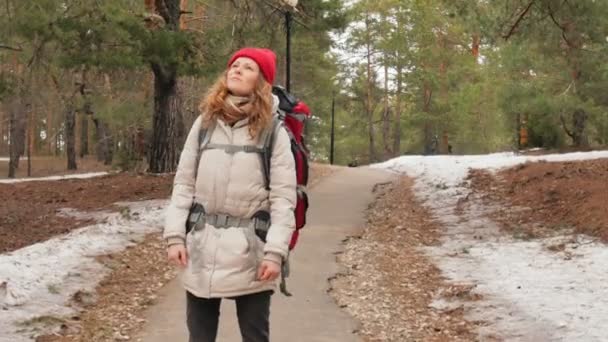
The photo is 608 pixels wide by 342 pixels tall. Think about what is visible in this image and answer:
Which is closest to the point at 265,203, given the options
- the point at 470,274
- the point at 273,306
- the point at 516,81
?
the point at 273,306

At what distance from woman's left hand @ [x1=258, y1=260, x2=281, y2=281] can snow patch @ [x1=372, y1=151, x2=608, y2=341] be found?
2871 mm

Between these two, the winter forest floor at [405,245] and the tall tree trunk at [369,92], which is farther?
the tall tree trunk at [369,92]

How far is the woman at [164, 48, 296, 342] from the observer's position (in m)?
3.07

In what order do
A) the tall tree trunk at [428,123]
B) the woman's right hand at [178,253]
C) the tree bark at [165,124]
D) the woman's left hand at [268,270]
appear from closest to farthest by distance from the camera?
the woman's left hand at [268,270] < the woman's right hand at [178,253] < the tree bark at [165,124] < the tall tree trunk at [428,123]

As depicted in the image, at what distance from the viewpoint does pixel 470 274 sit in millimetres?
7383

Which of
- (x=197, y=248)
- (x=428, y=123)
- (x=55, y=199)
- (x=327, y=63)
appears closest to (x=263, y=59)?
(x=197, y=248)

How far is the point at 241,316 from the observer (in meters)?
3.26

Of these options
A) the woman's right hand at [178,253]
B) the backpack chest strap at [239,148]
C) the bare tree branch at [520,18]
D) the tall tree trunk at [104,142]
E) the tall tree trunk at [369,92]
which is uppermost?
the tall tree trunk at [369,92]

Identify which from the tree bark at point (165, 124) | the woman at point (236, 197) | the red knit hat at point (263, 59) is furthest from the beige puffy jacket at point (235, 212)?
the tree bark at point (165, 124)

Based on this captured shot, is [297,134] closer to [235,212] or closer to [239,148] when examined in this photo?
[239,148]

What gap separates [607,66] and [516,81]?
7.00 meters

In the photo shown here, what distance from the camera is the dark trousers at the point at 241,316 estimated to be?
321cm

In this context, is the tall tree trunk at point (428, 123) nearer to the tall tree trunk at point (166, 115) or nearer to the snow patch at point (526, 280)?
the tall tree trunk at point (166, 115)

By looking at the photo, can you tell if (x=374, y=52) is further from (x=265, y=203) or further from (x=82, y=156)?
(x=265, y=203)
